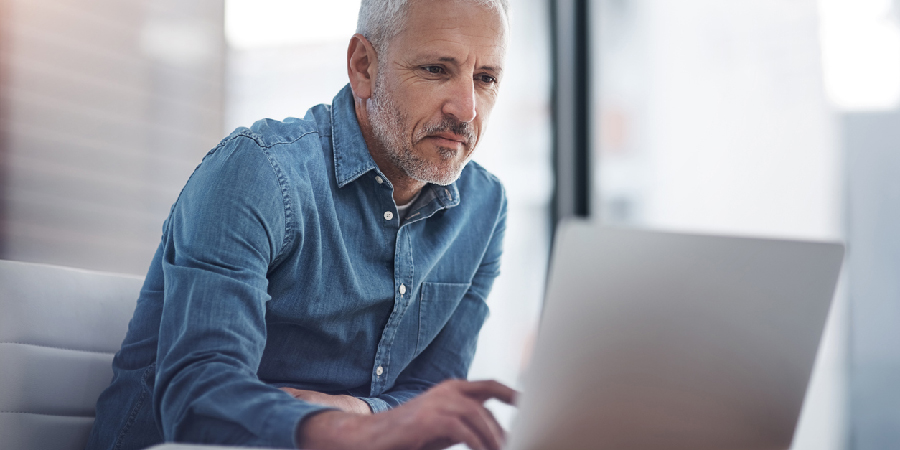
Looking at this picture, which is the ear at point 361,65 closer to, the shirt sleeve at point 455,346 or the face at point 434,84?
the face at point 434,84

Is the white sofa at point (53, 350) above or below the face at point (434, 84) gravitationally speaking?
below

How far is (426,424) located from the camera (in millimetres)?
712

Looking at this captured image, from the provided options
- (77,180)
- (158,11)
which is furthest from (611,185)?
(77,180)

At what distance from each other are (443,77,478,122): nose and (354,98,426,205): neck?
0.14 m

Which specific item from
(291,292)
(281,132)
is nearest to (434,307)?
(291,292)

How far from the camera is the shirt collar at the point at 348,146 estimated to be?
1.24 meters

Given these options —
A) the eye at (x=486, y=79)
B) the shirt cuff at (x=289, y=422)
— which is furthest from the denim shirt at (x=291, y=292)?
the eye at (x=486, y=79)

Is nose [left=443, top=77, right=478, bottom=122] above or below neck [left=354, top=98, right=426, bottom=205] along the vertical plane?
above

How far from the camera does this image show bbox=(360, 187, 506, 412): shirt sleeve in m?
1.45

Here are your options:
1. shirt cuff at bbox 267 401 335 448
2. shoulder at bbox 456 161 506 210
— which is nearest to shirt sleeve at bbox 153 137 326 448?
shirt cuff at bbox 267 401 335 448

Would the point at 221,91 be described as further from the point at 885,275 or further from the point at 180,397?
the point at 885,275

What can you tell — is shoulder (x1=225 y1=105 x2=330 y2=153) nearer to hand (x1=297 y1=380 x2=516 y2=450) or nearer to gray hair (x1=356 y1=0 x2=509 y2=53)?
gray hair (x1=356 y1=0 x2=509 y2=53)

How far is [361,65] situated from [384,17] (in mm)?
104

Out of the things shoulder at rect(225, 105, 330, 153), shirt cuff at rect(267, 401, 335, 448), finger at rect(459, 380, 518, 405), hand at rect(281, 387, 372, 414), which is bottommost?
hand at rect(281, 387, 372, 414)
